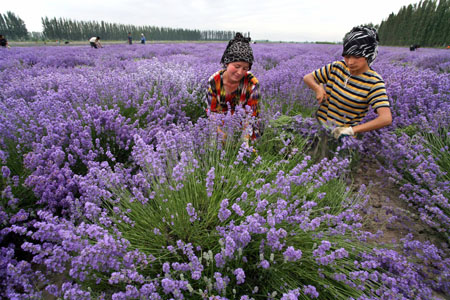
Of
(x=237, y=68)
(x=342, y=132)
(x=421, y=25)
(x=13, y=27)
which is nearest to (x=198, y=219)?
(x=342, y=132)

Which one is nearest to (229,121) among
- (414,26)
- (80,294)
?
(80,294)

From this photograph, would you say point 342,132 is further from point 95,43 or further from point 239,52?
point 95,43

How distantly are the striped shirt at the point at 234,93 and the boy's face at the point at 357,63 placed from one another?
0.94m

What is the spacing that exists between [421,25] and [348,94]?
138 feet

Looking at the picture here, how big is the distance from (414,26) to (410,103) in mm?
42487

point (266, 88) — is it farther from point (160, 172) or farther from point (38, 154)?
point (38, 154)

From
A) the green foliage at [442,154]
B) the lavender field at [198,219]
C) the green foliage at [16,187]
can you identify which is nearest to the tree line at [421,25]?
the green foliage at [442,154]

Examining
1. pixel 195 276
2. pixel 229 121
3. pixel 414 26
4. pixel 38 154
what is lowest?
pixel 195 276

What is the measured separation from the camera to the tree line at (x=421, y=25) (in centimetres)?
2778

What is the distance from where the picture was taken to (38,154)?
1.55 m

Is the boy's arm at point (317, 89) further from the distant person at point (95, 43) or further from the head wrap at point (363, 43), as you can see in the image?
the distant person at point (95, 43)

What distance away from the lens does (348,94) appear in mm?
2205

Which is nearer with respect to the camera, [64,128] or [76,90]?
[64,128]

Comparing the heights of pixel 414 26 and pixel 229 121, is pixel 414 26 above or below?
above
